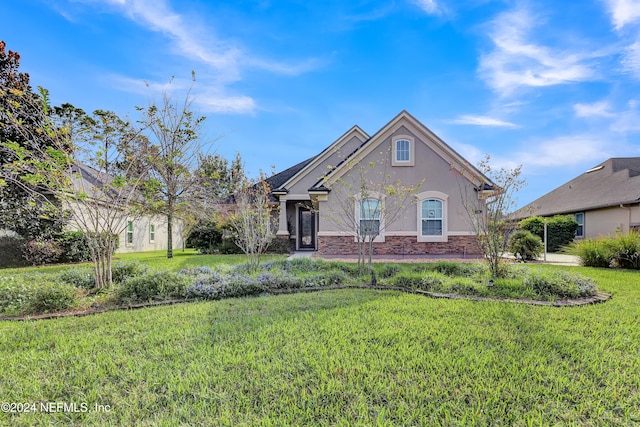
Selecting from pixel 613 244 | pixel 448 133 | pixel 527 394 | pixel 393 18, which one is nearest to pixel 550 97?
pixel 448 133

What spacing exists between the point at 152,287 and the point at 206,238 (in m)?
12.7

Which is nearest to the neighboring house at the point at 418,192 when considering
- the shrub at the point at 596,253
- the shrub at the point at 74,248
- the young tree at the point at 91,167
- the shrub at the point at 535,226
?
the shrub at the point at 596,253

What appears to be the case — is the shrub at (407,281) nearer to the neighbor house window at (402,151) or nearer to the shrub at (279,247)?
the neighbor house window at (402,151)

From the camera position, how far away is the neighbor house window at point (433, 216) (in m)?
14.0

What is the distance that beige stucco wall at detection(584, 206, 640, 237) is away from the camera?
57.7 feet

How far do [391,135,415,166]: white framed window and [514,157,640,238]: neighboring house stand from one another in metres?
7.64

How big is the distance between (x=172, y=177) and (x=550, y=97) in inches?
690

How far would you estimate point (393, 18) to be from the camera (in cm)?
922

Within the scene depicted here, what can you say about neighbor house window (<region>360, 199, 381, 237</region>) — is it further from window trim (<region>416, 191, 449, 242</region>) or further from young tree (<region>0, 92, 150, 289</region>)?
young tree (<region>0, 92, 150, 289</region>)

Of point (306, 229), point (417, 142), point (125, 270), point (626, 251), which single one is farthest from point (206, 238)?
point (626, 251)

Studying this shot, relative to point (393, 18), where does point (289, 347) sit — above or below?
below

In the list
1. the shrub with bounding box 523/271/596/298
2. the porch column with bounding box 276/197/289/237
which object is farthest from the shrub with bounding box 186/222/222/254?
the shrub with bounding box 523/271/596/298

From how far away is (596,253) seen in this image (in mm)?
11516

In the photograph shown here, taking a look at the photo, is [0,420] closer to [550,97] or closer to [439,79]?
[439,79]
